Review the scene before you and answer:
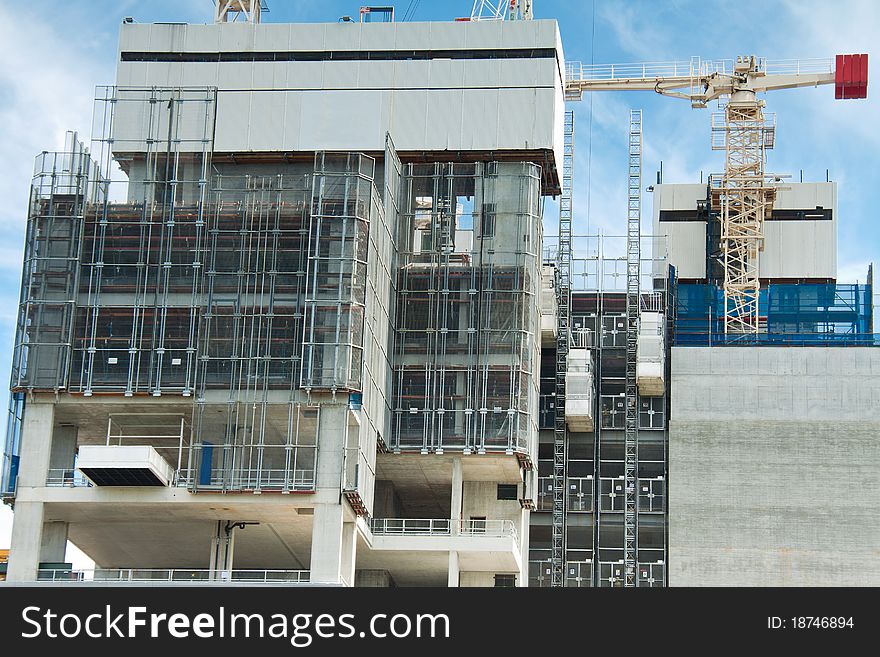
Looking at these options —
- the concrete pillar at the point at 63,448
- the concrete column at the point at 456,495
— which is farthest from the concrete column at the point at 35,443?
the concrete column at the point at 456,495

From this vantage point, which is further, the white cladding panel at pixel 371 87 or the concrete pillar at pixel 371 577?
the white cladding panel at pixel 371 87

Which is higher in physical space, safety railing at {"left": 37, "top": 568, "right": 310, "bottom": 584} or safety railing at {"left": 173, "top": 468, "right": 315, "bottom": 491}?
safety railing at {"left": 173, "top": 468, "right": 315, "bottom": 491}

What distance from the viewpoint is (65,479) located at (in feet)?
283

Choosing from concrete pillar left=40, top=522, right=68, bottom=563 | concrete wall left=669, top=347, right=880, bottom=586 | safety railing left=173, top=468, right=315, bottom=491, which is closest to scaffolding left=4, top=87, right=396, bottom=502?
safety railing left=173, top=468, right=315, bottom=491

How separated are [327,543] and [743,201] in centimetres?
6243

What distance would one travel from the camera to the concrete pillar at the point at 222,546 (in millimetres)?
88188

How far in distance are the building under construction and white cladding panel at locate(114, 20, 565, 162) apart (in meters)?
0.19

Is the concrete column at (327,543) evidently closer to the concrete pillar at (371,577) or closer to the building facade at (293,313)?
the building facade at (293,313)

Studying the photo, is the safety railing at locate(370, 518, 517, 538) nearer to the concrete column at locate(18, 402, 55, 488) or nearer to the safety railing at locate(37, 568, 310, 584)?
the safety railing at locate(37, 568, 310, 584)

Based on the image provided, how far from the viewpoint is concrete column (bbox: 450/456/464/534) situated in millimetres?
95500

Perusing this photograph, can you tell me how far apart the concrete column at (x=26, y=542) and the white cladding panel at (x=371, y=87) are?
27.9 meters
